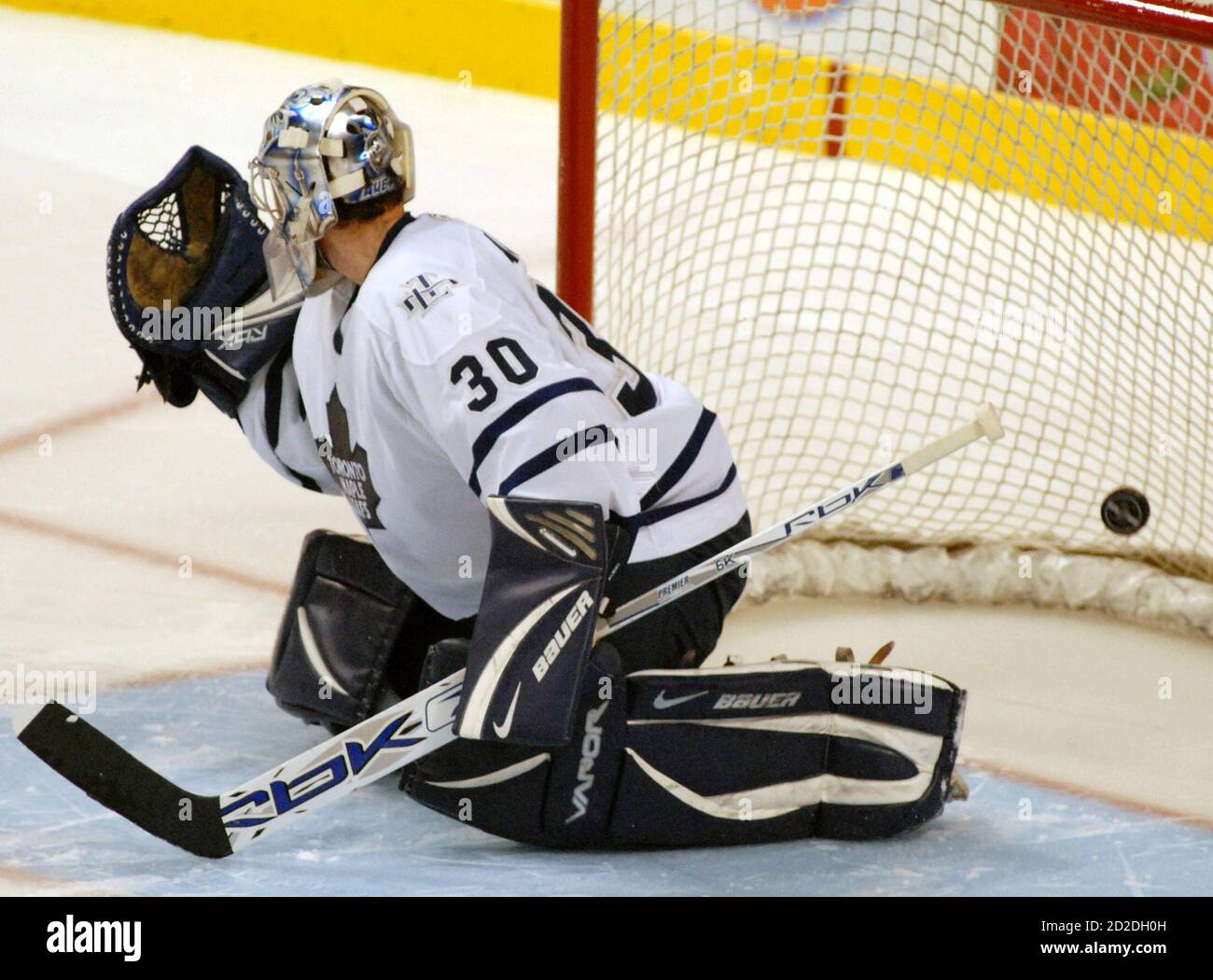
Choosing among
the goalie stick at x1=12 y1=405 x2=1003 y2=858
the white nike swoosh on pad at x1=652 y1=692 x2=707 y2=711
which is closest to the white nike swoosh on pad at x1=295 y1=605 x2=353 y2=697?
the goalie stick at x1=12 y1=405 x2=1003 y2=858

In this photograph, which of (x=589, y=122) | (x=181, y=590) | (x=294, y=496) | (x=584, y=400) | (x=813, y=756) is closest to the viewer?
(x=584, y=400)

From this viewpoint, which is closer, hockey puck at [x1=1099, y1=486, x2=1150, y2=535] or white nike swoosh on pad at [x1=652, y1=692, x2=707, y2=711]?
white nike swoosh on pad at [x1=652, y1=692, x2=707, y2=711]

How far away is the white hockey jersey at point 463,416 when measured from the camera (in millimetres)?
2098

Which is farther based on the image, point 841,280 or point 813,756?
point 841,280

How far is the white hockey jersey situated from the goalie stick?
8.5 inches

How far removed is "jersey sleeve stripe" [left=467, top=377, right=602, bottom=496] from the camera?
2080 mm

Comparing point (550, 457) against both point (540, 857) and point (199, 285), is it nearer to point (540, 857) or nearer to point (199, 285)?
point (540, 857)

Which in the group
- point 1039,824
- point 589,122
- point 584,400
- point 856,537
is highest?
point 589,122

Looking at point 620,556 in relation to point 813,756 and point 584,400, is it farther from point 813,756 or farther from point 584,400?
point 813,756

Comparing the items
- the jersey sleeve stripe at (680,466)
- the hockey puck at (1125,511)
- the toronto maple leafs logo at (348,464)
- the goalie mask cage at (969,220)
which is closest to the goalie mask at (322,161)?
the toronto maple leafs logo at (348,464)

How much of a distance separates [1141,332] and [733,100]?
0.79 meters

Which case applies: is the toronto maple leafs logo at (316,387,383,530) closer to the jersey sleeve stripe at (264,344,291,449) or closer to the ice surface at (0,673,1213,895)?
the jersey sleeve stripe at (264,344,291,449)
